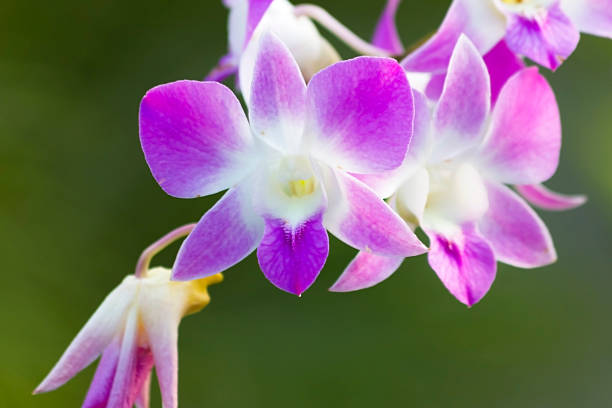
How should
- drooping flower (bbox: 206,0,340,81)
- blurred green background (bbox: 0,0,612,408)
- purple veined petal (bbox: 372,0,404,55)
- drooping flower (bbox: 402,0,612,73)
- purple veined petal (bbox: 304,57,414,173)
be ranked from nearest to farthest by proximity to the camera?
1. purple veined petal (bbox: 304,57,414,173)
2. drooping flower (bbox: 402,0,612,73)
3. drooping flower (bbox: 206,0,340,81)
4. purple veined petal (bbox: 372,0,404,55)
5. blurred green background (bbox: 0,0,612,408)

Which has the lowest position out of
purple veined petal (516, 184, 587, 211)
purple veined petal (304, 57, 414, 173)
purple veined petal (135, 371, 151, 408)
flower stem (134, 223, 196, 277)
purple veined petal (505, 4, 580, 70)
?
purple veined petal (516, 184, 587, 211)

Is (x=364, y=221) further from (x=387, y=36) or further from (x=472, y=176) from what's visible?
(x=387, y=36)

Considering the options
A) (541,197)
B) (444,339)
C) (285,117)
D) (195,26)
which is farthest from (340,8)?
(285,117)

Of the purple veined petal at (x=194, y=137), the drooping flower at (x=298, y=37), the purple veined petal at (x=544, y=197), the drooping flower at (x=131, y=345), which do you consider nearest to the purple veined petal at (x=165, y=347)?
the drooping flower at (x=131, y=345)

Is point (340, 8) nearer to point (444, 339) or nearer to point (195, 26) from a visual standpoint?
point (195, 26)

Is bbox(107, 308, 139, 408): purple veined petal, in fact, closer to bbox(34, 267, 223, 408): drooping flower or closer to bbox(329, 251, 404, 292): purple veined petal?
bbox(34, 267, 223, 408): drooping flower

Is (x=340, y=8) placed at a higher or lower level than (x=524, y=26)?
lower

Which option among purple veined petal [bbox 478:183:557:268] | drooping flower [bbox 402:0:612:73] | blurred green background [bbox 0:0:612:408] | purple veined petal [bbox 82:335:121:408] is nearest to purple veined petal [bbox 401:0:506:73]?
drooping flower [bbox 402:0:612:73]
